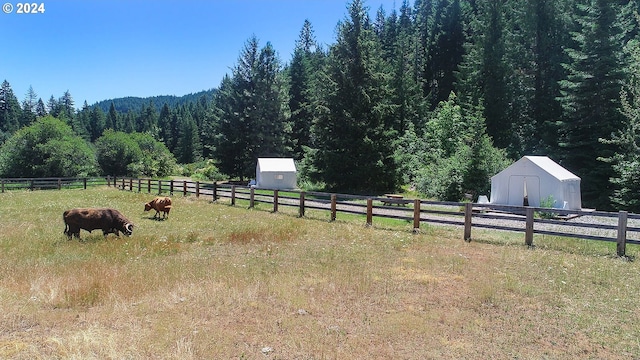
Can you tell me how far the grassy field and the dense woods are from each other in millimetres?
19551

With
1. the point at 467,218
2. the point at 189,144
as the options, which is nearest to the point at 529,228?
the point at 467,218

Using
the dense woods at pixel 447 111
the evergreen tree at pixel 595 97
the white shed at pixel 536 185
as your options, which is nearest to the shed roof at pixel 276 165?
the dense woods at pixel 447 111

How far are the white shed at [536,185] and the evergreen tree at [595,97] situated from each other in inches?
327

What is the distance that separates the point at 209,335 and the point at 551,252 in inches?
346

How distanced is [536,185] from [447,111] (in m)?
18.5

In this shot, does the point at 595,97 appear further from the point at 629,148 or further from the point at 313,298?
the point at 313,298

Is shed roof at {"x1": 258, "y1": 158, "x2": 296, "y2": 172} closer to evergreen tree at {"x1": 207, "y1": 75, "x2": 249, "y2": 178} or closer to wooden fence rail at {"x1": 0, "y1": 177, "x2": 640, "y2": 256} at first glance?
wooden fence rail at {"x1": 0, "y1": 177, "x2": 640, "y2": 256}

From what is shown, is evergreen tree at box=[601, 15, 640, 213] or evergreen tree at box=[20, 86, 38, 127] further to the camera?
evergreen tree at box=[20, 86, 38, 127]

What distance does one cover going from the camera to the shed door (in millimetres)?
21781

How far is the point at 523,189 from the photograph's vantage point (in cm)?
2227

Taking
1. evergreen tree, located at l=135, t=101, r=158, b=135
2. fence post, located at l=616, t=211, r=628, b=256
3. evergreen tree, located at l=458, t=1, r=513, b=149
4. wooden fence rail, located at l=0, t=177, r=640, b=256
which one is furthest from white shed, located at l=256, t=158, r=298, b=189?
evergreen tree, located at l=135, t=101, r=158, b=135

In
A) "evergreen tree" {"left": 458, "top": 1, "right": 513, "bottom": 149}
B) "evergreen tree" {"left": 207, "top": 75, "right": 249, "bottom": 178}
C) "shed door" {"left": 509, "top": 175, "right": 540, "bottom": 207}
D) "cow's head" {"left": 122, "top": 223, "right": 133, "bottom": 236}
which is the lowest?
"cow's head" {"left": 122, "top": 223, "right": 133, "bottom": 236}

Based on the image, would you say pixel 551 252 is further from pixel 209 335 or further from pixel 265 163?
pixel 265 163

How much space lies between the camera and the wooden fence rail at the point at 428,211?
10.6 m
